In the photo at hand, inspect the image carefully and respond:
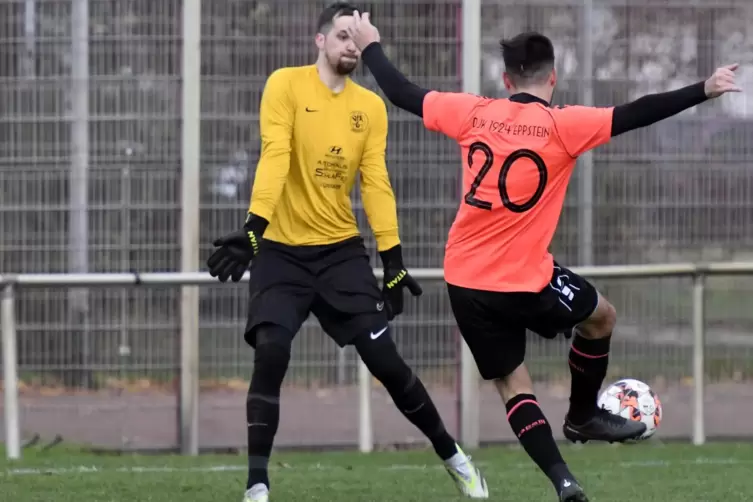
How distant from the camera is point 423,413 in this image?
251 inches

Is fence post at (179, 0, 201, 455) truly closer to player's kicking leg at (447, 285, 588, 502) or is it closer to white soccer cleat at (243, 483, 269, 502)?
white soccer cleat at (243, 483, 269, 502)

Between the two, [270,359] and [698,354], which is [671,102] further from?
[698,354]

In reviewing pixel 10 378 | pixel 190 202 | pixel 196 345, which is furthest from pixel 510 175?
pixel 196 345

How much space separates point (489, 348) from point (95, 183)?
428 centimetres

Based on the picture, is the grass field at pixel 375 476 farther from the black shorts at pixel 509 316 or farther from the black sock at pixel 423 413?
the black shorts at pixel 509 316

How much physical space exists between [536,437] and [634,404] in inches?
31.1

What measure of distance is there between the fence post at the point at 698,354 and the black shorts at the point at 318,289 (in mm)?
3183

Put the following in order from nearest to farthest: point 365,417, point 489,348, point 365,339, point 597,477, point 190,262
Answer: point 489,348 → point 365,339 → point 597,477 → point 365,417 → point 190,262

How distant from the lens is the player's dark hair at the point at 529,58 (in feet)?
18.0


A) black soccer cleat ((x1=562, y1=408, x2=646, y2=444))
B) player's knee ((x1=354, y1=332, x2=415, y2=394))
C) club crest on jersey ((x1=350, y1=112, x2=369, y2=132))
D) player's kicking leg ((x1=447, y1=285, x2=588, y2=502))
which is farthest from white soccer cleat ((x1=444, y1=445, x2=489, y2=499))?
club crest on jersey ((x1=350, y1=112, x2=369, y2=132))

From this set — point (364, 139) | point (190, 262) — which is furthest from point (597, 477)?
point (190, 262)

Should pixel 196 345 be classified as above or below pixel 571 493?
above

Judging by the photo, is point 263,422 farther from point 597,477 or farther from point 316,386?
point 316,386

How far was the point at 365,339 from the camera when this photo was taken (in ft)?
20.5
